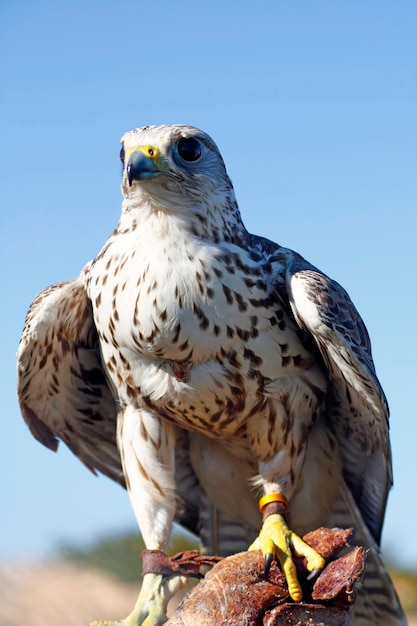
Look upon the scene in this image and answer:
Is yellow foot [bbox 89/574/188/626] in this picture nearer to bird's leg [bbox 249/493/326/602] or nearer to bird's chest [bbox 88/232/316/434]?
bird's leg [bbox 249/493/326/602]

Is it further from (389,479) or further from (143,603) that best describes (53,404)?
(389,479)

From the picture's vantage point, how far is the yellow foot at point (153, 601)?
4.27m

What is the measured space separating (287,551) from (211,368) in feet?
2.87

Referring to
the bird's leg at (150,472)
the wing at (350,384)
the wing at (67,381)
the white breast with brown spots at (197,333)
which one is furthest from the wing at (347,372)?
the wing at (67,381)

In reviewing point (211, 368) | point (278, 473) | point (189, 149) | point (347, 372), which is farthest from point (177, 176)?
point (278, 473)

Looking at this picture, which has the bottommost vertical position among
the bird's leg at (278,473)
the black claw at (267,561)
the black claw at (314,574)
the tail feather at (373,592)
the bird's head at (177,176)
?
the tail feather at (373,592)

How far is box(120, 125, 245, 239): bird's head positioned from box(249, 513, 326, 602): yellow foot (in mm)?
1389

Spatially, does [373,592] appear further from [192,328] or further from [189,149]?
[189,149]

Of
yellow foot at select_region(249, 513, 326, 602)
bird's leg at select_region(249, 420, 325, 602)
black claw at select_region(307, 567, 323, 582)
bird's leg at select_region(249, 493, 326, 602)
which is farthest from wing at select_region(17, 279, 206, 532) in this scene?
black claw at select_region(307, 567, 323, 582)

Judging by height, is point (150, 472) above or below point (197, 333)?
below

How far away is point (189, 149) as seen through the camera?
4.36 meters

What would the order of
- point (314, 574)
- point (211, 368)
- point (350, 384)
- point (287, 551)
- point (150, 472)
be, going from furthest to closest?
1. point (150, 472)
2. point (350, 384)
3. point (211, 368)
4. point (287, 551)
5. point (314, 574)

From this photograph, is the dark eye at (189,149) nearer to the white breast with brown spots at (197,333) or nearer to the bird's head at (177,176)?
the bird's head at (177,176)

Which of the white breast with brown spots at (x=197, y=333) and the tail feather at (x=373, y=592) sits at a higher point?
the white breast with brown spots at (x=197, y=333)
